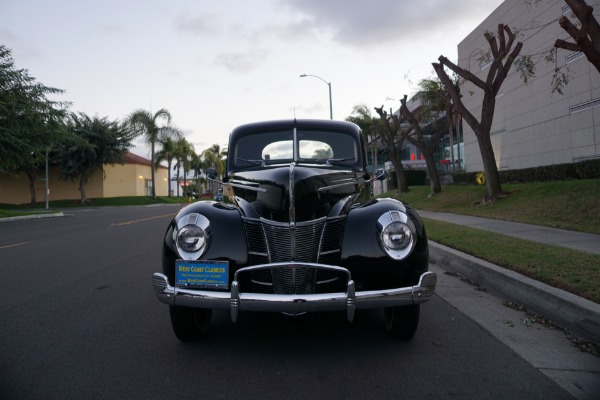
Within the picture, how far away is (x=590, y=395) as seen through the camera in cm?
258

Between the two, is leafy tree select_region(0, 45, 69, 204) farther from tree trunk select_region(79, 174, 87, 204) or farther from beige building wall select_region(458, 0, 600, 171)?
beige building wall select_region(458, 0, 600, 171)

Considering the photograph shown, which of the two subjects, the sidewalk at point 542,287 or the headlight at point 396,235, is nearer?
the headlight at point 396,235

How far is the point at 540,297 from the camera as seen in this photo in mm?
4211

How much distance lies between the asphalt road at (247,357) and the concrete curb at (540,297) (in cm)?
69

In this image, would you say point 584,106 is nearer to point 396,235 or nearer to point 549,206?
point 549,206

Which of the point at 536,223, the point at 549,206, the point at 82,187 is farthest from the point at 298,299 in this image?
the point at 82,187

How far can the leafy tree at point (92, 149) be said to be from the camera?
1560 inches

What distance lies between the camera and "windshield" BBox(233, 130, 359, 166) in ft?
15.6

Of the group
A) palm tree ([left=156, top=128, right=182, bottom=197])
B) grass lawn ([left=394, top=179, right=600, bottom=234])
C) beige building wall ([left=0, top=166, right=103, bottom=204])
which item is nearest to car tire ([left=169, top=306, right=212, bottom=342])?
grass lawn ([left=394, top=179, right=600, bottom=234])

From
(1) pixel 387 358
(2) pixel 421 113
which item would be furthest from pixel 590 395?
(2) pixel 421 113

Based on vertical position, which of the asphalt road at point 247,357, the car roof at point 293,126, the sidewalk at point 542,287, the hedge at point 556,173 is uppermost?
the car roof at point 293,126

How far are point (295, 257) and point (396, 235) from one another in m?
0.75

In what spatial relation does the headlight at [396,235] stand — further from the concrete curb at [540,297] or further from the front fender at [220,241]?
the concrete curb at [540,297]

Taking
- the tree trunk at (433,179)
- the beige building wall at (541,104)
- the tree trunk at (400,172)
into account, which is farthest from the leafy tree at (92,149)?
the beige building wall at (541,104)
